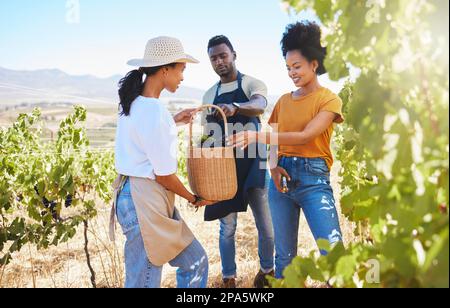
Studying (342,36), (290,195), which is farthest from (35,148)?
(342,36)

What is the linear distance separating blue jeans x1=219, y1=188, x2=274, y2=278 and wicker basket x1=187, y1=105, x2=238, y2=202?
0.89m

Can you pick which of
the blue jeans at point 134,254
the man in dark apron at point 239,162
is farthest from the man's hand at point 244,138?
the man in dark apron at point 239,162

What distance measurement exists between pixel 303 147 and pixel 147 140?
849 mm

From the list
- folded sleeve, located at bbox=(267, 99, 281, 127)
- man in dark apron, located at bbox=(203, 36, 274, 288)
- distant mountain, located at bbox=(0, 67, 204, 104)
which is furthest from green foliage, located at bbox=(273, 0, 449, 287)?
distant mountain, located at bbox=(0, 67, 204, 104)

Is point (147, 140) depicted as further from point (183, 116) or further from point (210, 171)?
point (183, 116)

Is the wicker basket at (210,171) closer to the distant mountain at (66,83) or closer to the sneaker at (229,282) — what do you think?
the sneaker at (229,282)

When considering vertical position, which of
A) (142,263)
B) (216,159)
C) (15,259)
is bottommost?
(15,259)

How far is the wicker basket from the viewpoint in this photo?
2346 millimetres

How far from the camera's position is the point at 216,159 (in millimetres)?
2357

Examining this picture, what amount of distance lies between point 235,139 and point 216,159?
20cm

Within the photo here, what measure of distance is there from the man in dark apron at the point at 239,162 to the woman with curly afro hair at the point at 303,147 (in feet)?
2.16
